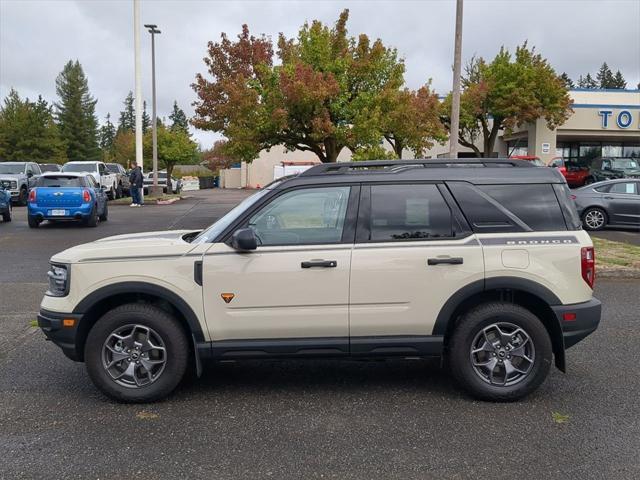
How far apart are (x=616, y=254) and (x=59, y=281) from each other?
10362mm

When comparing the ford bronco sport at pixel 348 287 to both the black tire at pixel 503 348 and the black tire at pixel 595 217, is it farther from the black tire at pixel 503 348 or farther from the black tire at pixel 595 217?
the black tire at pixel 595 217

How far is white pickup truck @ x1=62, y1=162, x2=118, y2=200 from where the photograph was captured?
2730 centimetres

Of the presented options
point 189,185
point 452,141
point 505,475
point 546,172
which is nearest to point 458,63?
point 452,141

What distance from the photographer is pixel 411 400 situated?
4840 mm

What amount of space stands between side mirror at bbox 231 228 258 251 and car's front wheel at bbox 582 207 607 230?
14.4 m

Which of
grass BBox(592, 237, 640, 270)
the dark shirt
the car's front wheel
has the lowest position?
grass BBox(592, 237, 640, 270)

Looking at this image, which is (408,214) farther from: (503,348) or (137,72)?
(137,72)

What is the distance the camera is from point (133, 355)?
4.71 m

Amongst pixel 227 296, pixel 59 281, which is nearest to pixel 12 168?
pixel 59 281

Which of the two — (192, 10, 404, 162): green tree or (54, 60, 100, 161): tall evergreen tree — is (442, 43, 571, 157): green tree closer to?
(192, 10, 404, 162): green tree

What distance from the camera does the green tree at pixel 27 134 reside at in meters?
58.8

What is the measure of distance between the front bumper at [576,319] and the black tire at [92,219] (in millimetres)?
15349

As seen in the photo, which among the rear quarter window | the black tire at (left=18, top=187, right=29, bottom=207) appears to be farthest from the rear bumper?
the rear quarter window

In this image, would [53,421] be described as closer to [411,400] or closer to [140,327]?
[140,327]
